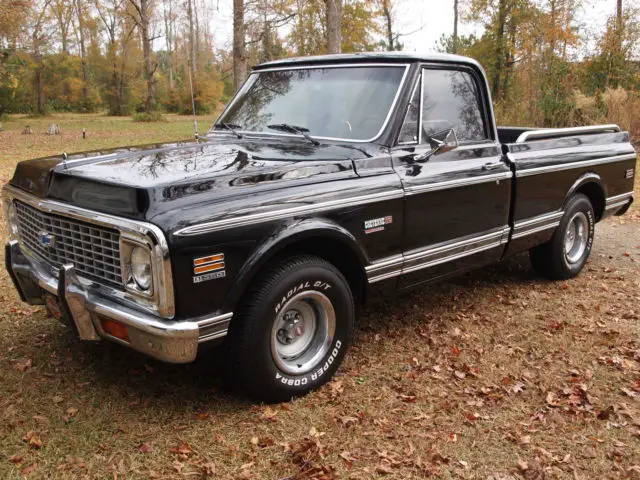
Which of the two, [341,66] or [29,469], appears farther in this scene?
[341,66]

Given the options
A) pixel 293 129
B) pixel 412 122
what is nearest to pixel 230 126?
pixel 293 129

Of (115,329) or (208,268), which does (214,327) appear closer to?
(208,268)

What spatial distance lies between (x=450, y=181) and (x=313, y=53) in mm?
23959

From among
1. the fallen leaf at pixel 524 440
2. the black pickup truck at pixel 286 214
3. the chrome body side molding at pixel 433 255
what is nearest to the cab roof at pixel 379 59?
the black pickup truck at pixel 286 214

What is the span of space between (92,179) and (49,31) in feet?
132

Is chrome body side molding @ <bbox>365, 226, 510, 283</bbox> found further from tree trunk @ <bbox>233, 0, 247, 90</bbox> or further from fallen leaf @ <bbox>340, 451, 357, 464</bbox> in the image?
tree trunk @ <bbox>233, 0, 247, 90</bbox>

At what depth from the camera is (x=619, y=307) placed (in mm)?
5164

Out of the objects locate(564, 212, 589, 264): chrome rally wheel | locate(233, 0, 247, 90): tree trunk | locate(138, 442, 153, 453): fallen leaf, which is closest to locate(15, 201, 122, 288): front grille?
locate(138, 442, 153, 453): fallen leaf

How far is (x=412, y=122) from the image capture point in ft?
13.4

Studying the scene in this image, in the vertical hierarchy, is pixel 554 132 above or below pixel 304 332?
above

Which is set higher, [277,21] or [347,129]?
[277,21]

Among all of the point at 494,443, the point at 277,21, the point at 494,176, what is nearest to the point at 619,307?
the point at 494,176

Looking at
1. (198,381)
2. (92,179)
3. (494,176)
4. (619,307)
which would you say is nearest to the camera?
(92,179)

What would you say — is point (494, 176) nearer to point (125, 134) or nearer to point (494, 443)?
point (494, 443)
